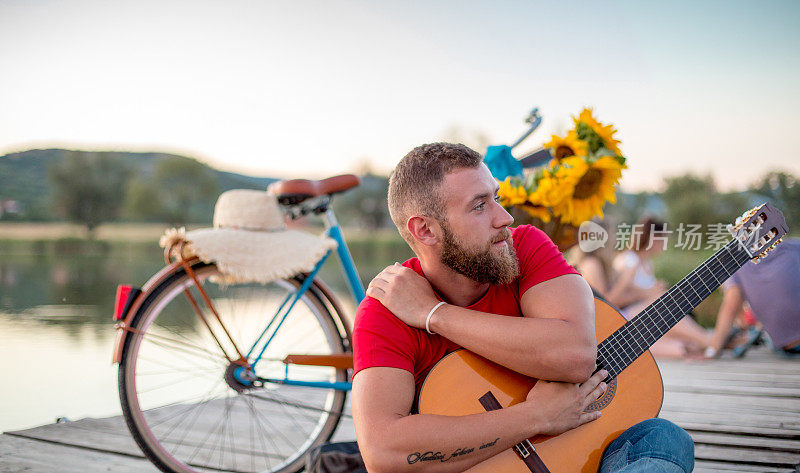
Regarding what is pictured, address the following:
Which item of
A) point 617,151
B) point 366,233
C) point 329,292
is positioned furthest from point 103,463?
point 366,233

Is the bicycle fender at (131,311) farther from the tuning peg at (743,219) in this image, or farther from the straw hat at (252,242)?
the tuning peg at (743,219)

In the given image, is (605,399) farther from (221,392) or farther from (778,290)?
(778,290)

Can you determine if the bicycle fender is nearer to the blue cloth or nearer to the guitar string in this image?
the blue cloth

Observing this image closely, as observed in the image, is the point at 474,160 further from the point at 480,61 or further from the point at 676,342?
the point at 480,61

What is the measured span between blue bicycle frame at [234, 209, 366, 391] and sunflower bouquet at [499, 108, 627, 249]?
2.43 ft

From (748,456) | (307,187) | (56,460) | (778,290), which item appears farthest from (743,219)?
(56,460)

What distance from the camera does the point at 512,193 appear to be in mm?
1900

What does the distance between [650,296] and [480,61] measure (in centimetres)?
2047

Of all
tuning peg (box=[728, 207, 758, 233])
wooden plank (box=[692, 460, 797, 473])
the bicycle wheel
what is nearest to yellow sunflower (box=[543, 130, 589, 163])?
tuning peg (box=[728, 207, 758, 233])

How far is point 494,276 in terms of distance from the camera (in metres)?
1.33

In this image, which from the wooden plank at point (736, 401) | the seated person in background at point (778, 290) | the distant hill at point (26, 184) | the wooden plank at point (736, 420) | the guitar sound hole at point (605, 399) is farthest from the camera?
the distant hill at point (26, 184)

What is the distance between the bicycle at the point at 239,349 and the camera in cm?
197

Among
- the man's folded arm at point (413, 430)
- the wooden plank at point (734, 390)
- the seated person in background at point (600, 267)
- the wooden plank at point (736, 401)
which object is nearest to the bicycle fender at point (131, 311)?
the man's folded arm at point (413, 430)

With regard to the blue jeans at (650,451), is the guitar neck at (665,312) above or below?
above
